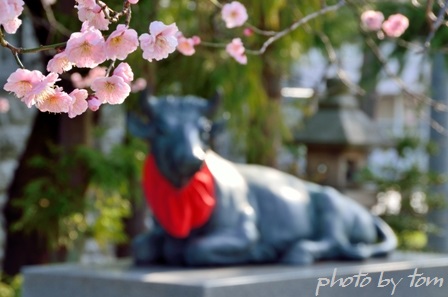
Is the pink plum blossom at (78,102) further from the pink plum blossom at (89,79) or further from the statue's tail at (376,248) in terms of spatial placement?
the statue's tail at (376,248)

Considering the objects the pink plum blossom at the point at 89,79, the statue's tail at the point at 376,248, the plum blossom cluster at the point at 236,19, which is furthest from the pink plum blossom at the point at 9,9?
the statue's tail at the point at 376,248

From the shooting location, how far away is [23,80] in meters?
1.98

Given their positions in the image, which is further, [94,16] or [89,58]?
[94,16]

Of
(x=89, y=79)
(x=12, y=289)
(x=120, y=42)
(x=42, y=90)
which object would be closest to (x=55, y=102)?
(x=42, y=90)

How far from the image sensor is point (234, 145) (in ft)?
25.7

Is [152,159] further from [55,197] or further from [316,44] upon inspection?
[316,44]

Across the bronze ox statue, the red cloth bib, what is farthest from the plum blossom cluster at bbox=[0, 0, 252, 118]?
the red cloth bib

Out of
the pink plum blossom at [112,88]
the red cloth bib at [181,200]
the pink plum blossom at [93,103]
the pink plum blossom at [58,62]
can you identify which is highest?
the pink plum blossom at [58,62]

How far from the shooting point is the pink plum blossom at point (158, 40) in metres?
2.04

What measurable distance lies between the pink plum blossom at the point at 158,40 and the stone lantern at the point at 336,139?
5997 mm

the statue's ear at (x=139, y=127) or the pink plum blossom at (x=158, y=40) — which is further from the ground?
the pink plum blossom at (x=158, y=40)

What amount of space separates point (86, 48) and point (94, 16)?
0.47 ft

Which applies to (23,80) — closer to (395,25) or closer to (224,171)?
(395,25)

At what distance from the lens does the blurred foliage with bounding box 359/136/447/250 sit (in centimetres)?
842
